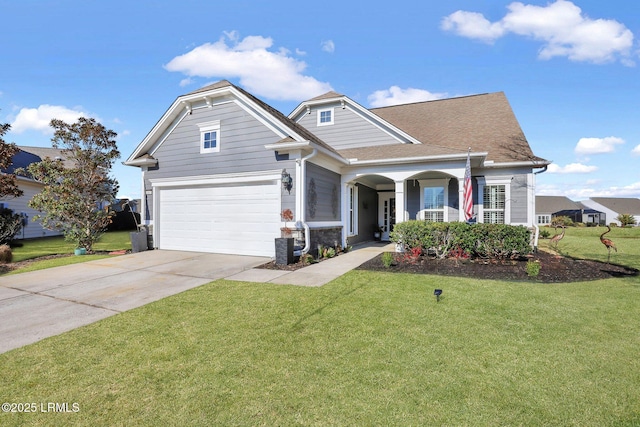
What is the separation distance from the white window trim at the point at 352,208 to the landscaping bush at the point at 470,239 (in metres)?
3.50

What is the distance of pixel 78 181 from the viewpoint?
423 inches

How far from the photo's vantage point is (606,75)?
497 inches

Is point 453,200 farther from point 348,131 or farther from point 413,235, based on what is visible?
point 348,131

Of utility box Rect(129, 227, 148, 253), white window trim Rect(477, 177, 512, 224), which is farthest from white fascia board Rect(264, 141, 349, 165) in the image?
white window trim Rect(477, 177, 512, 224)

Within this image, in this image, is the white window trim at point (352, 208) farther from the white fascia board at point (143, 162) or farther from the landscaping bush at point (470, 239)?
the white fascia board at point (143, 162)

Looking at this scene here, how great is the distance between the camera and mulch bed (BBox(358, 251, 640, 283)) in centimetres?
670

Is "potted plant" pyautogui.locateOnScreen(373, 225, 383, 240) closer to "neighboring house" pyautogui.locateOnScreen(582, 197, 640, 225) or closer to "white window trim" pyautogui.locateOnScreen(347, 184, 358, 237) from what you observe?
"white window trim" pyautogui.locateOnScreen(347, 184, 358, 237)

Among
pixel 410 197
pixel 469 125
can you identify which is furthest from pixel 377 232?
pixel 469 125

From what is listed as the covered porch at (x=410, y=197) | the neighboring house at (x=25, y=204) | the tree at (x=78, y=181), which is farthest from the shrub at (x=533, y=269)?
the neighboring house at (x=25, y=204)

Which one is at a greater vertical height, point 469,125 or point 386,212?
point 469,125

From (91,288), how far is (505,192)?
520 inches

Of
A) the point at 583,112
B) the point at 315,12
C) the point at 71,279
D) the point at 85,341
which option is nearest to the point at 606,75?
the point at 583,112

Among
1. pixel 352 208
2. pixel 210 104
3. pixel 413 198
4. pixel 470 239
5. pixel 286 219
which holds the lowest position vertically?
pixel 470 239

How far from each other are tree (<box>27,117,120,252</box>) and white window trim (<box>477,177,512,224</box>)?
1421 cm
